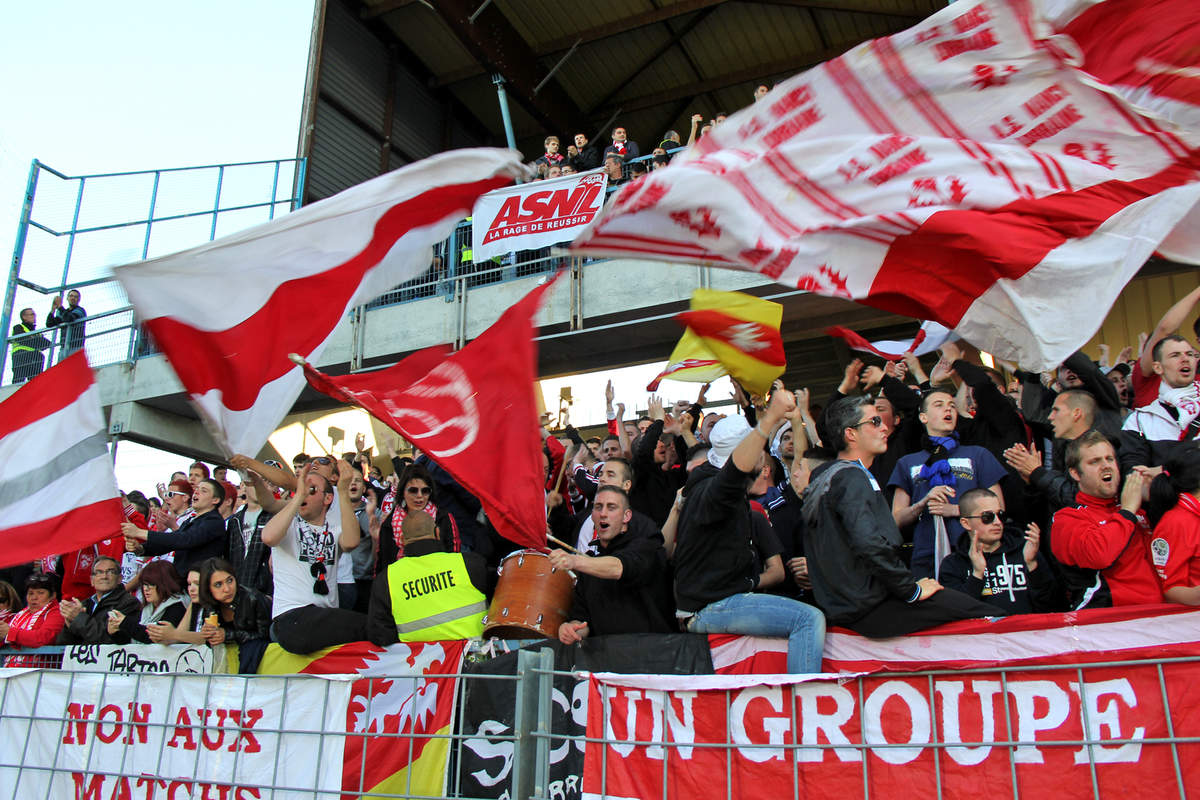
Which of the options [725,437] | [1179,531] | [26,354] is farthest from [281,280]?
[26,354]

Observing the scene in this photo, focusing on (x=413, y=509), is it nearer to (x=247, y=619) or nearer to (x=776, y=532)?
Result: (x=247, y=619)

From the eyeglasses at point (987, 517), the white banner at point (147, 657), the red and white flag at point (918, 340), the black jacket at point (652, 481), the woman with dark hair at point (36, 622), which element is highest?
the red and white flag at point (918, 340)

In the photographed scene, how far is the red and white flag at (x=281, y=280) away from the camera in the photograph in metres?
4.70

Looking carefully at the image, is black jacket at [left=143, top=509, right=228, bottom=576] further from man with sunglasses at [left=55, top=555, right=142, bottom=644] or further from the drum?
the drum

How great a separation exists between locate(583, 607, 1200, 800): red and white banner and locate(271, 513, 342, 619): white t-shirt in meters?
2.85

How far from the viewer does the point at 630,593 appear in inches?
195

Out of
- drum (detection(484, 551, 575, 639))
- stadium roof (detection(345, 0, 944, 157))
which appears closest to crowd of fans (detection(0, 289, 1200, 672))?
drum (detection(484, 551, 575, 639))

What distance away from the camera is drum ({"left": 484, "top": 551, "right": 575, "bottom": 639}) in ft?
16.7

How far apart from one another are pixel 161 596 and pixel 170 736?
216cm

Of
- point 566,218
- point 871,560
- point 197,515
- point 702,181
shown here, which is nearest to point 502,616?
point 871,560

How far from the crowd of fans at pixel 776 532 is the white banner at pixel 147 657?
10 cm

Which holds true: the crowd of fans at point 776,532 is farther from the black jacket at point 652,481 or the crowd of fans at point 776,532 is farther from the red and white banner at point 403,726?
the red and white banner at point 403,726

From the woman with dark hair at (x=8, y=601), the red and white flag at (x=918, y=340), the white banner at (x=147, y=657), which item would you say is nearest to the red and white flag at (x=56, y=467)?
the white banner at (x=147, y=657)

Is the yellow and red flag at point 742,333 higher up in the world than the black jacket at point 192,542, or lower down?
higher up
